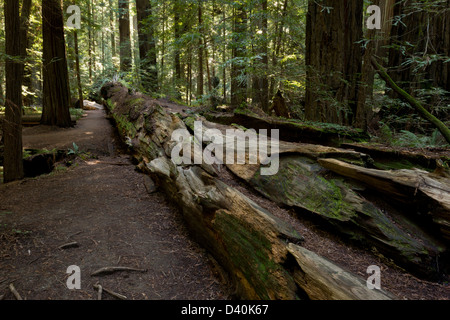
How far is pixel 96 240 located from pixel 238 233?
82.2 inches

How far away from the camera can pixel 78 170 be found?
6223mm

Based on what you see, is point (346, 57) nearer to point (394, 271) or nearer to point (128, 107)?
point (394, 271)

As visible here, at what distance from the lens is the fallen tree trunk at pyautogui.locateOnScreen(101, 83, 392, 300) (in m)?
2.20

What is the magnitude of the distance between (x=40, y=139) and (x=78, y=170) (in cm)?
345

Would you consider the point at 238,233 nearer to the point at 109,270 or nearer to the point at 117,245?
the point at 109,270

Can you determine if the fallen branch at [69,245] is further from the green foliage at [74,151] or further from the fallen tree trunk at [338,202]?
the green foliage at [74,151]

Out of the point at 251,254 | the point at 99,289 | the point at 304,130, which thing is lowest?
the point at 99,289

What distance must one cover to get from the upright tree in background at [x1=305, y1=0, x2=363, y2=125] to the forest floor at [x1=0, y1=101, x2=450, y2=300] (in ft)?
15.4

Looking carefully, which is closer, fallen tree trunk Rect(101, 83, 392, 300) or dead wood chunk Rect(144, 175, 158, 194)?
fallen tree trunk Rect(101, 83, 392, 300)

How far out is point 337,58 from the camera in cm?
721

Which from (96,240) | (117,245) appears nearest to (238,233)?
(117,245)

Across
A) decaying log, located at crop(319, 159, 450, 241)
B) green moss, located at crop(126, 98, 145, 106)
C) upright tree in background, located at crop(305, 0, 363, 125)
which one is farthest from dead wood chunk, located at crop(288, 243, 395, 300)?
green moss, located at crop(126, 98, 145, 106)

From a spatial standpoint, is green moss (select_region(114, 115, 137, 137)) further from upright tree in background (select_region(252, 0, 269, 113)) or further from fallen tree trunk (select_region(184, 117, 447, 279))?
upright tree in background (select_region(252, 0, 269, 113))

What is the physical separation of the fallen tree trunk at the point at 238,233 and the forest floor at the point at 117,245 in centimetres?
27
